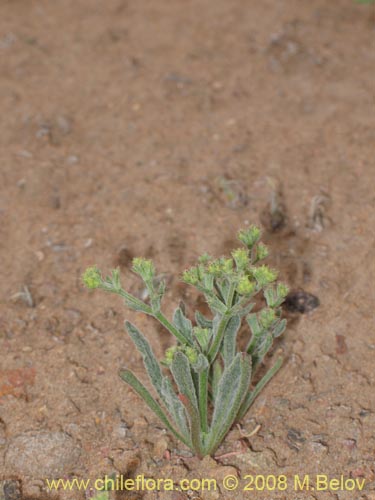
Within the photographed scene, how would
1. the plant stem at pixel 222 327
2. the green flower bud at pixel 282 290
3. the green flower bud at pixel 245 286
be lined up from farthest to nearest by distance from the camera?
1. the green flower bud at pixel 282 290
2. the plant stem at pixel 222 327
3. the green flower bud at pixel 245 286

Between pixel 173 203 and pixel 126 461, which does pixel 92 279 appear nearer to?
pixel 126 461

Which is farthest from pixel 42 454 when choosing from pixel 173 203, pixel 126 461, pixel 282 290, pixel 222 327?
pixel 173 203

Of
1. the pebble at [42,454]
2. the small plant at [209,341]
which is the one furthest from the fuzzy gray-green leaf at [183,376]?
the pebble at [42,454]

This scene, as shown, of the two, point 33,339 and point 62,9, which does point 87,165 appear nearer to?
point 33,339

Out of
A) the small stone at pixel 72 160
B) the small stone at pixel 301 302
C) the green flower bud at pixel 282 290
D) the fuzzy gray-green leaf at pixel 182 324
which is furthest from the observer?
the small stone at pixel 72 160

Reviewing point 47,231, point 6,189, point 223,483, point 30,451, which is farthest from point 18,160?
point 223,483

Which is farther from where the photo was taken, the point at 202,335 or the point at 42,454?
the point at 42,454

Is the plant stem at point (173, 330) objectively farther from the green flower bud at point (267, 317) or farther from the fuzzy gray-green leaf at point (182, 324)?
the green flower bud at point (267, 317)
